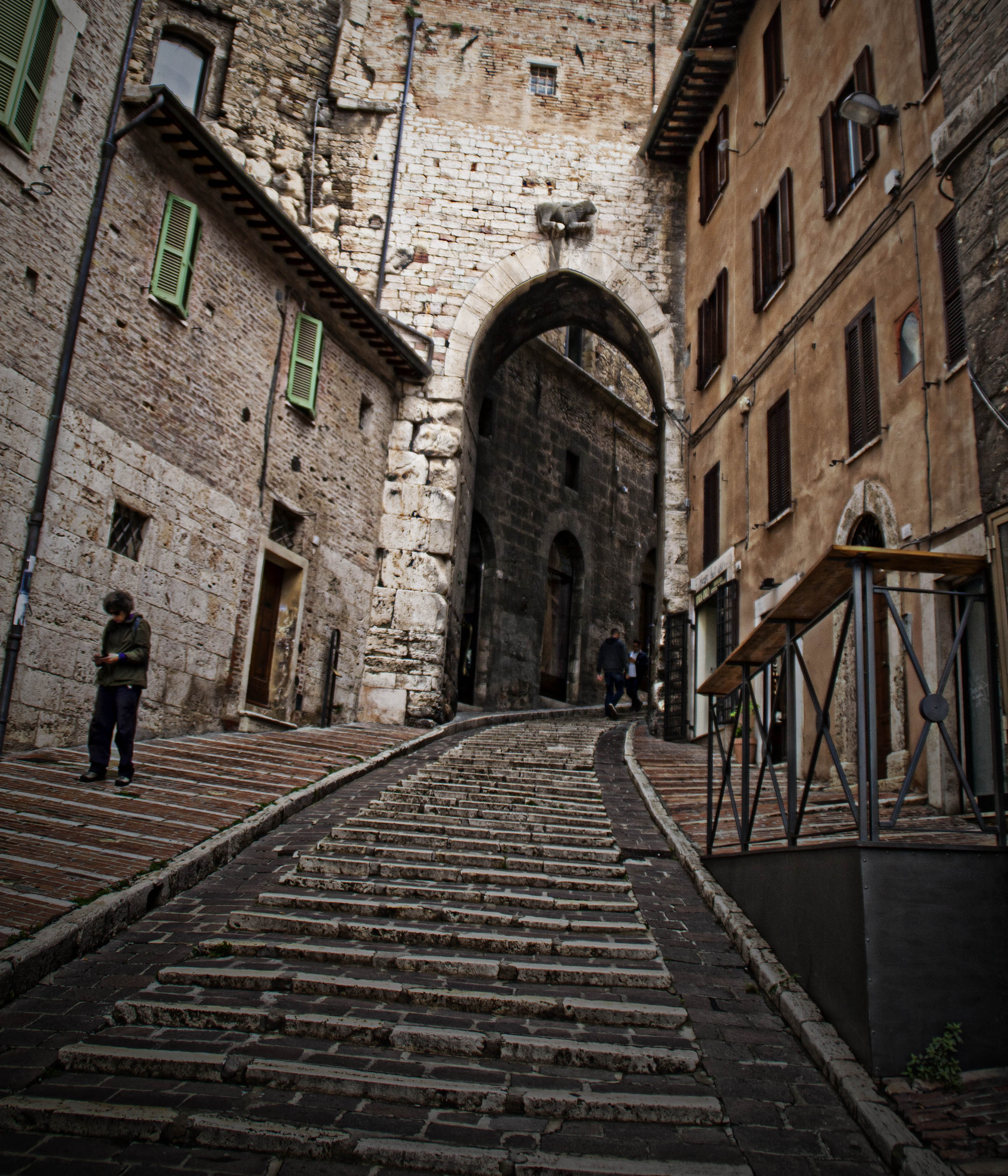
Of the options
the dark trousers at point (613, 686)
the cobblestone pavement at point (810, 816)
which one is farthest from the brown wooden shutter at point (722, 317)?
the cobblestone pavement at point (810, 816)

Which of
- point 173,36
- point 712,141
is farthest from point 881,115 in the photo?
point 173,36

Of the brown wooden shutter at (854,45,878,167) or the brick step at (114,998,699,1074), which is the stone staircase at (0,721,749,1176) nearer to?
the brick step at (114,998,699,1074)

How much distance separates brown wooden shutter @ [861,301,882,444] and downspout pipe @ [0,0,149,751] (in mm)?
6975

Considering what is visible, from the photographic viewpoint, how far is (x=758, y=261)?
12.2 m

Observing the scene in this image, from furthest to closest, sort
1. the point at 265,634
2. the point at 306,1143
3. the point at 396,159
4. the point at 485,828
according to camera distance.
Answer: the point at 396,159, the point at 265,634, the point at 485,828, the point at 306,1143

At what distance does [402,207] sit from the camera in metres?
15.5

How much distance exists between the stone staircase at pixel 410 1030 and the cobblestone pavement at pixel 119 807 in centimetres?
76

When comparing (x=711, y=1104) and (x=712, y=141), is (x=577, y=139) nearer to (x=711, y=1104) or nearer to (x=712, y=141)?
(x=712, y=141)

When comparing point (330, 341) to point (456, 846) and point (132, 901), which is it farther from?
point (132, 901)

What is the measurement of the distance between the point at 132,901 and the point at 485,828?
2.50 metres

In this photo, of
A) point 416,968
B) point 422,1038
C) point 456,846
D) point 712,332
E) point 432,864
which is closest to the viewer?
point 422,1038

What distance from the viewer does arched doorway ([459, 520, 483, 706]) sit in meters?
18.1

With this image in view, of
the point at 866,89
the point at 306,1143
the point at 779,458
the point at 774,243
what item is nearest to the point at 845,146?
the point at 866,89

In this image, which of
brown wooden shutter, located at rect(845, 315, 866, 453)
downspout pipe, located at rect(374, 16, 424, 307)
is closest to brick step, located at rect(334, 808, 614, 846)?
brown wooden shutter, located at rect(845, 315, 866, 453)
